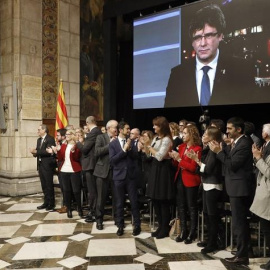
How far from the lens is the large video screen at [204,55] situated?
237 inches

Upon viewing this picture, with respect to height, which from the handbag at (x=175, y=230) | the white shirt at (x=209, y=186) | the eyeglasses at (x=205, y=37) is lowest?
the handbag at (x=175, y=230)

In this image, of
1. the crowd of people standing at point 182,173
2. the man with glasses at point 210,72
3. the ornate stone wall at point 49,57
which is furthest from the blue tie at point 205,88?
the ornate stone wall at point 49,57

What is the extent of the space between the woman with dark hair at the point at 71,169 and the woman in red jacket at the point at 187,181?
6.20 ft

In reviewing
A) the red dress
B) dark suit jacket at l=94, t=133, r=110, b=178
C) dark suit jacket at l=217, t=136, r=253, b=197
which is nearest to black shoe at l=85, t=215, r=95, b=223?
dark suit jacket at l=94, t=133, r=110, b=178

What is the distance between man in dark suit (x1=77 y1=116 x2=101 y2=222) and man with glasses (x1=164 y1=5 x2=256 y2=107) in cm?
253

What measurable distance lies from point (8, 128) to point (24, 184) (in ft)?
4.32

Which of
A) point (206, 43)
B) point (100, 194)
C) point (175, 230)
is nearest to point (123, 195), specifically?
point (100, 194)

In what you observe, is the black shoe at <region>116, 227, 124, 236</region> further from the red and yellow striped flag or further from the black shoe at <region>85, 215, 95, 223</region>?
the red and yellow striped flag

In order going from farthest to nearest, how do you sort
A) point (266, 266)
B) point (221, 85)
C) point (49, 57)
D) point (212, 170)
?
1. point (49, 57)
2. point (221, 85)
3. point (212, 170)
4. point (266, 266)

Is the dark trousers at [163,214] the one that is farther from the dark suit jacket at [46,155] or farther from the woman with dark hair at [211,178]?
the dark suit jacket at [46,155]

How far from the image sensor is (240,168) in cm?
356

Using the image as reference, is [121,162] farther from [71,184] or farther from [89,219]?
[71,184]

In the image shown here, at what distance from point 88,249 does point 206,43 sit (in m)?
4.46

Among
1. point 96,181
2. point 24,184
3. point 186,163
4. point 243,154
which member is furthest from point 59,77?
point 243,154
